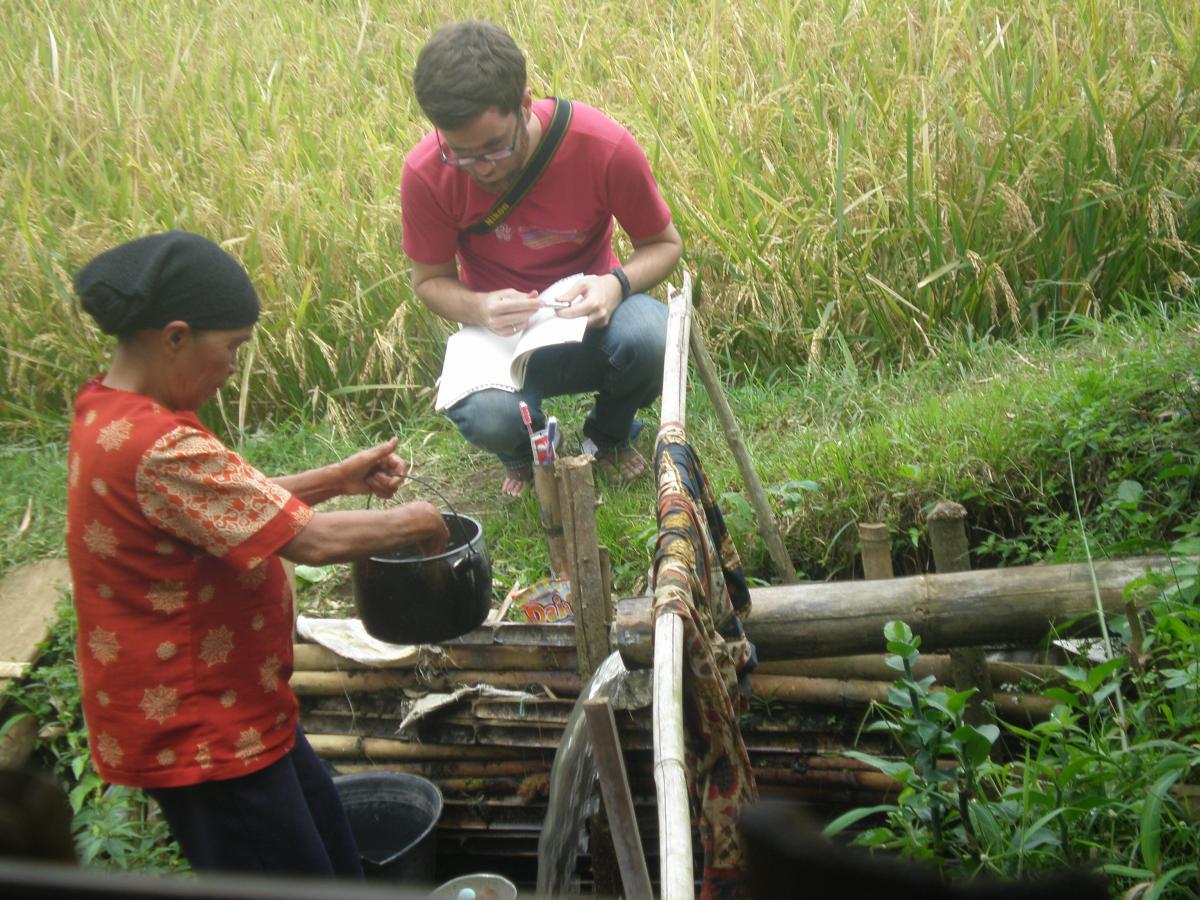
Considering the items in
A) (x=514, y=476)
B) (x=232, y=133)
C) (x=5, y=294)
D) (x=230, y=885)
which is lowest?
(x=514, y=476)

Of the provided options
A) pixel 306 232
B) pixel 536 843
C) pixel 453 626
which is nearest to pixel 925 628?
pixel 453 626

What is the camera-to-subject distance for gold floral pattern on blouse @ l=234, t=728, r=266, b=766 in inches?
88.6

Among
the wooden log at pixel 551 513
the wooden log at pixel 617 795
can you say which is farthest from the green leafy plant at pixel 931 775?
the wooden log at pixel 551 513

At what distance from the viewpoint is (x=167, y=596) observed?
2160 millimetres

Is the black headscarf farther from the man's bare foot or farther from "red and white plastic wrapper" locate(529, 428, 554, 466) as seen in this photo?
the man's bare foot

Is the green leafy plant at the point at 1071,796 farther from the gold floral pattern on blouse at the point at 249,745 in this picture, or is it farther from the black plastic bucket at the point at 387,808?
the black plastic bucket at the point at 387,808

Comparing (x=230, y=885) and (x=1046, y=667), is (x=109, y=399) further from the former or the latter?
(x=1046, y=667)

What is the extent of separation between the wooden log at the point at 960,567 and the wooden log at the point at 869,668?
0.08 meters

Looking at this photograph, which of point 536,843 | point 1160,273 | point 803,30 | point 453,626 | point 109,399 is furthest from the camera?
point 803,30

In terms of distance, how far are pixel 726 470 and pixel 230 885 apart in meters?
3.46

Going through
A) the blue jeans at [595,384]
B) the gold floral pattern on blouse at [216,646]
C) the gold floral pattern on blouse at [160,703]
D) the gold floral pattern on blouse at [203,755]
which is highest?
the gold floral pattern on blouse at [216,646]

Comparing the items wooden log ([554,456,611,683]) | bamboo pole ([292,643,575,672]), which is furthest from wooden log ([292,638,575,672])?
wooden log ([554,456,611,683])

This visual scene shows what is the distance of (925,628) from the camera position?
2682mm

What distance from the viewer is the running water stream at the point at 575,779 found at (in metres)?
2.55
